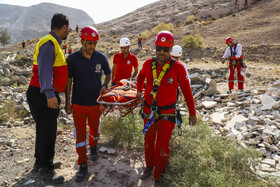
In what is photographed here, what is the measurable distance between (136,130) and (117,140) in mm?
479

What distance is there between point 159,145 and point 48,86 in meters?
1.80

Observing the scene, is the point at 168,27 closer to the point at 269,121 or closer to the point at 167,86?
the point at 269,121

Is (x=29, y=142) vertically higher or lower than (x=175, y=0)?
lower

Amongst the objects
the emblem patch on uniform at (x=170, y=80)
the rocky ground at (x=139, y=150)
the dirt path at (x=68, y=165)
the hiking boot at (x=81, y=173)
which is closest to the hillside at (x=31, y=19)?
the rocky ground at (x=139, y=150)

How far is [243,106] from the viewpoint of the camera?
6902 millimetres

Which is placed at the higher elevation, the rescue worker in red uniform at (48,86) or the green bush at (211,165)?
the rescue worker in red uniform at (48,86)

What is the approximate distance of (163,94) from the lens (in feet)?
10.3

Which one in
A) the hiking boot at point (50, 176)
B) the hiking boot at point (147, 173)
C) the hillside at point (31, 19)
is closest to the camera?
the hiking boot at point (50, 176)

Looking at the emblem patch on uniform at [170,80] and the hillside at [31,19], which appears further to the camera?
the hillside at [31,19]

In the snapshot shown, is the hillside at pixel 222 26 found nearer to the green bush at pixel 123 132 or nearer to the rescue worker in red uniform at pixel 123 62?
the rescue worker in red uniform at pixel 123 62

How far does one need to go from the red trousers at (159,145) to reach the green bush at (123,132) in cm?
102

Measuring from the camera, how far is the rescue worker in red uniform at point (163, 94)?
303 centimetres

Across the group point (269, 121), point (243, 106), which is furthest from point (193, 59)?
point (269, 121)

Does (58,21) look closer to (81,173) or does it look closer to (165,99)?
(165,99)
